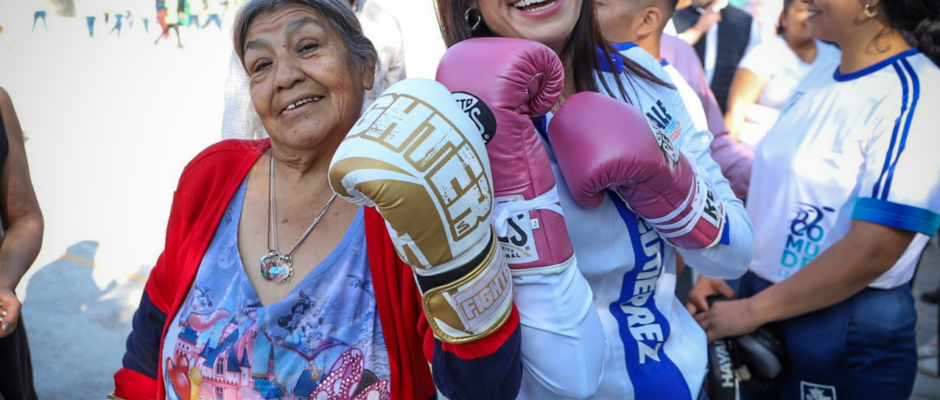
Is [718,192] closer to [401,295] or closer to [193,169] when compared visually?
[401,295]

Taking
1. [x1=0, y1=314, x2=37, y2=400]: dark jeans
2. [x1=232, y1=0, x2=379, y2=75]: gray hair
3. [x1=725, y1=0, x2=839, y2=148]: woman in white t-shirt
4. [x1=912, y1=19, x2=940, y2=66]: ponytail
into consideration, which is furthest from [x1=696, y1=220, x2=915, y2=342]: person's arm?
[x1=0, y1=314, x2=37, y2=400]: dark jeans

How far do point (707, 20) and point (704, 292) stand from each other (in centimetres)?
281

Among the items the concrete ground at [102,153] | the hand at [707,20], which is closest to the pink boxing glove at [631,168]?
the concrete ground at [102,153]

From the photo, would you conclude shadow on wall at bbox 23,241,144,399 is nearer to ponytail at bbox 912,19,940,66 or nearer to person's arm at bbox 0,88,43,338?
person's arm at bbox 0,88,43,338

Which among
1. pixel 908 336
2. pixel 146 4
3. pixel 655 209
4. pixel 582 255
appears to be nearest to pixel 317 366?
pixel 582 255

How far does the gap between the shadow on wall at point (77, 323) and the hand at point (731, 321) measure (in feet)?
9.74

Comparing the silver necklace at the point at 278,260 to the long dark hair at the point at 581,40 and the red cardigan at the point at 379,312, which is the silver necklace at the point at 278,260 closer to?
the red cardigan at the point at 379,312

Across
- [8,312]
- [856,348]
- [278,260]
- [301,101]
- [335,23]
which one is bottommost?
[856,348]

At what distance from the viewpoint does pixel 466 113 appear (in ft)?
4.15

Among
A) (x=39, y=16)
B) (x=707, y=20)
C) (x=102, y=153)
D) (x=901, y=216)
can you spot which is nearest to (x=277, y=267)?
(x=901, y=216)

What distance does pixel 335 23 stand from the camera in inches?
65.9

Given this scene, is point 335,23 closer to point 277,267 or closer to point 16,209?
A: point 277,267

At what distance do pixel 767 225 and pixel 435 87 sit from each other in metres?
1.59

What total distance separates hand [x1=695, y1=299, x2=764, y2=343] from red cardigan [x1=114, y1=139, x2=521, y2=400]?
3.36 feet
